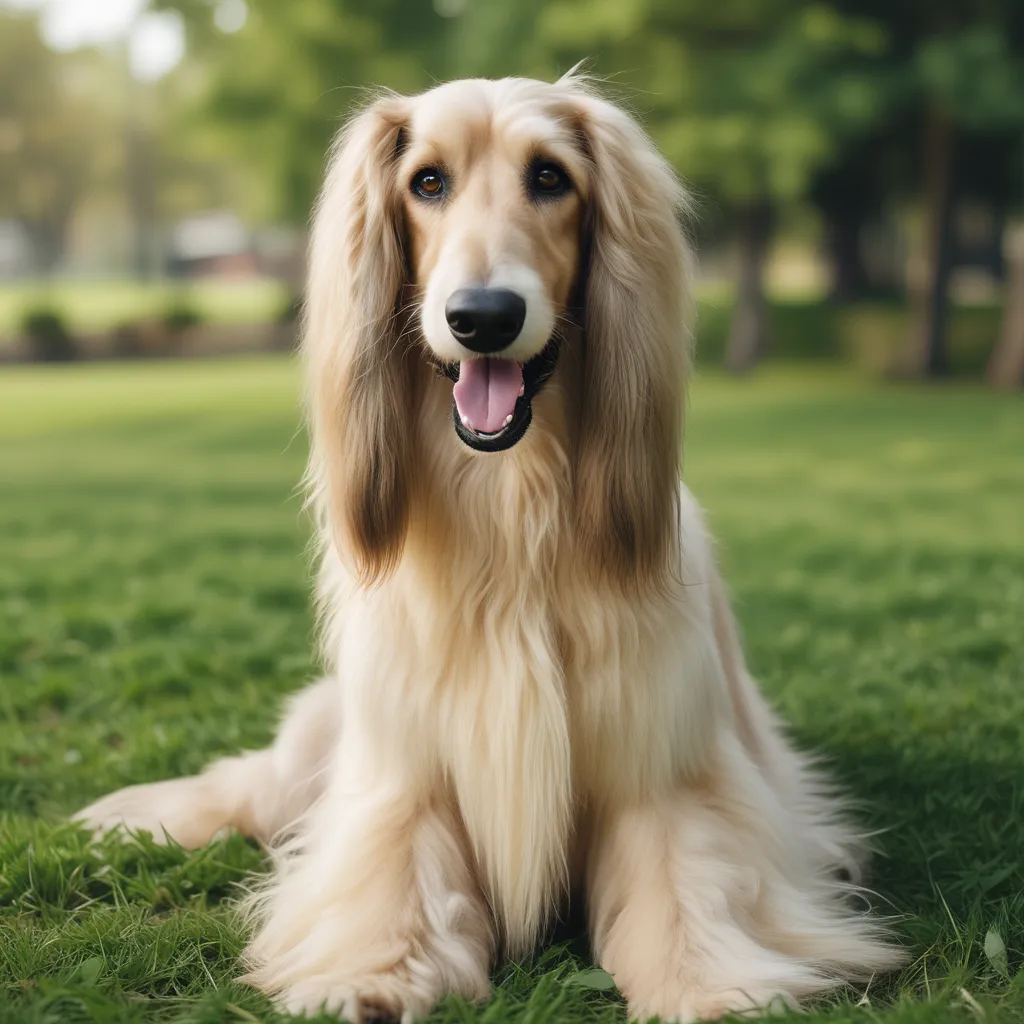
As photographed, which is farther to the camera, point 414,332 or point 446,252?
point 414,332

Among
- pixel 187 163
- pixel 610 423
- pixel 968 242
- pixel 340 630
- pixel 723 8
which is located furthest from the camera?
pixel 187 163

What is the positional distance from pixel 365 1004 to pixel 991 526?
24.3 ft

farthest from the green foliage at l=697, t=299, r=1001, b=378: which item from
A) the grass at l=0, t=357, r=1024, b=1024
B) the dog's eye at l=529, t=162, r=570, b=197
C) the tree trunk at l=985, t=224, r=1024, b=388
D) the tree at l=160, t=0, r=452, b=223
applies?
the dog's eye at l=529, t=162, r=570, b=197

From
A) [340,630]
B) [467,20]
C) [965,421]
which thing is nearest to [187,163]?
[467,20]

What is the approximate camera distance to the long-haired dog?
9.16 ft

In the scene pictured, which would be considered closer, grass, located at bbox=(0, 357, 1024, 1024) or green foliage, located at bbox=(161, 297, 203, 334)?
grass, located at bbox=(0, 357, 1024, 1024)

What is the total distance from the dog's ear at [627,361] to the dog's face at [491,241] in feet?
0.22

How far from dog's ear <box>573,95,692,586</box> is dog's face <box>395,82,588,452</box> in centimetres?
7

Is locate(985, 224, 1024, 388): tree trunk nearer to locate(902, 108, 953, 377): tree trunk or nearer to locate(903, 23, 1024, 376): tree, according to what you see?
locate(902, 108, 953, 377): tree trunk

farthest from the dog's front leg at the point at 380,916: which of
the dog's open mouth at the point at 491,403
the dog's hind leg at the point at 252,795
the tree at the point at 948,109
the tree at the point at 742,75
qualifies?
the tree at the point at 948,109

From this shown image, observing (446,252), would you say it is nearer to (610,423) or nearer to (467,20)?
(610,423)

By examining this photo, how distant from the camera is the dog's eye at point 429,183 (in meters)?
2.82

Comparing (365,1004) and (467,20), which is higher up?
(467,20)

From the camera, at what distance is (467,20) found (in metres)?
22.8
